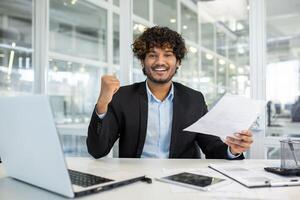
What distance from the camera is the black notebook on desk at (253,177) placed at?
1017 millimetres

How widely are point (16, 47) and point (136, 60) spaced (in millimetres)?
1340

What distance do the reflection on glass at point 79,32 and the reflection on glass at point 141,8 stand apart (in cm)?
44

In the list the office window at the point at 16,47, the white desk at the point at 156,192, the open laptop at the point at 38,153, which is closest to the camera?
the open laptop at the point at 38,153

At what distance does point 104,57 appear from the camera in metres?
3.23

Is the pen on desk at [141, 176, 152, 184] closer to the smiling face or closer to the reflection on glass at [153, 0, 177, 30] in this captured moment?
the smiling face

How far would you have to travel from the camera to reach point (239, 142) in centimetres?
141

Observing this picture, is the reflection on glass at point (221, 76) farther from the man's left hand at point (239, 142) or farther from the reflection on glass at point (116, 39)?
the man's left hand at point (239, 142)

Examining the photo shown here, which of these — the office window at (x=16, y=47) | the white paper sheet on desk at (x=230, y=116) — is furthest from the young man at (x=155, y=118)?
the office window at (x=16, y=47)

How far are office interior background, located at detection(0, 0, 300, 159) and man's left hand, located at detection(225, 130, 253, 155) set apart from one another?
84cm

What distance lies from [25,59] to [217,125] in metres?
2.54

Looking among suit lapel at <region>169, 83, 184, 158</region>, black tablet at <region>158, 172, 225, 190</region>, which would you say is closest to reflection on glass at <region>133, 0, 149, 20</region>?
suit lapel at <region>169, 83, 184, 158</region>

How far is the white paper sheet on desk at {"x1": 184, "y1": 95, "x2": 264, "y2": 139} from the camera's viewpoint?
126 centimetres

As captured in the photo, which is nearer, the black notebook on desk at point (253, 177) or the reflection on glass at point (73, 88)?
the black notebook on desk at point (253, 177)

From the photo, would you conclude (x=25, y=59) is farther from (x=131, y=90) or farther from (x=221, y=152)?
(x=221, y=152)
